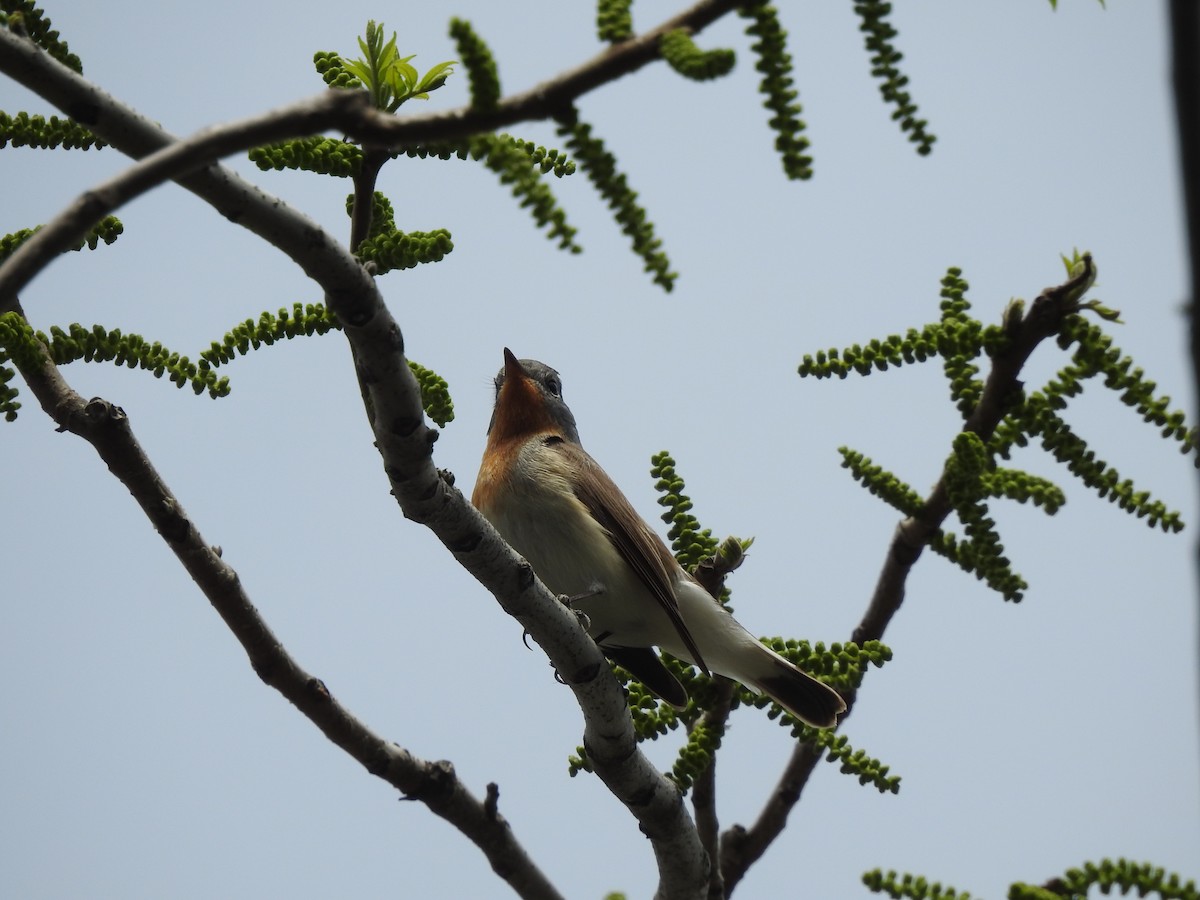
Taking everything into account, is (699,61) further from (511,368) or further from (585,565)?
(511,368)

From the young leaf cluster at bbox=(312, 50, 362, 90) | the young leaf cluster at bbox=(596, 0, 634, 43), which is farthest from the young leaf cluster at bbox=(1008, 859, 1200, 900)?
the young leaf cluster at bbox=(312, 50, 362, 90)

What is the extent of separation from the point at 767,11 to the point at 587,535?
408 cm

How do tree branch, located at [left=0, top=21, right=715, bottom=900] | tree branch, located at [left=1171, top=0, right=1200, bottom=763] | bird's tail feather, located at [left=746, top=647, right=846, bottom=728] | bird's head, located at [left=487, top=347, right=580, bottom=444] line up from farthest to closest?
1. bird's head, located at [left=487, top=347, right=580, bottom=444]
2. bird's tail feather, located at [left=746, top=647, right=846, bottom=728]
3. tree branch, located at [left=0, top=21, right=715, bottom=900]
4. tree branch, located at [left=1171, top=0, right=1200, bottom=763]

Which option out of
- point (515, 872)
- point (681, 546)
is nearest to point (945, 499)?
point (681, 546)

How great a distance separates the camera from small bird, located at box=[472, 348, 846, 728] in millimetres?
5664

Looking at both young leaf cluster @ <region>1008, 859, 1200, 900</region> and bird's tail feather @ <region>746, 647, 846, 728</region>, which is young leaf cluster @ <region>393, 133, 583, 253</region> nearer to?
young leaf cluster @ <region>1008, 859, 1200, 900</region>

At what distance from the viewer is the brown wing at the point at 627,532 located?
567 centimetres

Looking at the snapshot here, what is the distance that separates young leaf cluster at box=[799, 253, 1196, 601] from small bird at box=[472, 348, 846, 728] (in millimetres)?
1912

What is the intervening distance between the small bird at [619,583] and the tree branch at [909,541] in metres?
0.42

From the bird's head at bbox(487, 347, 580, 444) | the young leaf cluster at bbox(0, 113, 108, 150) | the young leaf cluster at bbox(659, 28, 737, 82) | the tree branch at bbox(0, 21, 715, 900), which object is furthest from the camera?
the bird's head at bbox(487, 347, 580, 444)

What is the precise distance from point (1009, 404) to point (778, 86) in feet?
7.56

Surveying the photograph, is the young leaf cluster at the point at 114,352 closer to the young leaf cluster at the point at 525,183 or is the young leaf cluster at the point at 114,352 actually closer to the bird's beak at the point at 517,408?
the young leaf cluster at the point at 525,183

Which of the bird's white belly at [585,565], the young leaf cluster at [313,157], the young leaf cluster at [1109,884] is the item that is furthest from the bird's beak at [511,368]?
the young leaf cluster at [1109,884]

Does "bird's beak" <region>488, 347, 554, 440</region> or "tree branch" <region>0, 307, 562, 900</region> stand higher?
"bird's beak" <region>488, 347, 554, 440</region>
